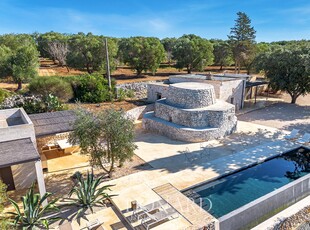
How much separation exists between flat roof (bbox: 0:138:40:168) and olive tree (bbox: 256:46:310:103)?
1065 inches

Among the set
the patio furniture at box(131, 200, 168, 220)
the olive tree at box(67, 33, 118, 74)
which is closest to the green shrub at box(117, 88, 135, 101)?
the olive tree at box(67, 33, 118, 74)

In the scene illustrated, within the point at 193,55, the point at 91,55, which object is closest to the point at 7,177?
the point at 91,55

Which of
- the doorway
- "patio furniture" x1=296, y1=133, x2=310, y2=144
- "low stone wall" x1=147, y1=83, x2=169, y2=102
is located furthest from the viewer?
"low stone wall" x1=147, y1=83, x2=169, y2=102

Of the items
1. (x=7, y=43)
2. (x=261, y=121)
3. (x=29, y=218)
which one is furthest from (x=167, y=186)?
(x=7, y=43)

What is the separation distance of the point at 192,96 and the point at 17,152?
45.1 feet

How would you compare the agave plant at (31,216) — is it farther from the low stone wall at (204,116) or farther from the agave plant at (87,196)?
the low stone wall at (204,116)

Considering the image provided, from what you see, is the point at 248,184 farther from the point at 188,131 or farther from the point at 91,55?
the point at 91,55

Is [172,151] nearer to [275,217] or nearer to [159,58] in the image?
[275,217]

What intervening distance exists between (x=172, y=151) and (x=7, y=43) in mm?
48070

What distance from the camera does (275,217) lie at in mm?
9789

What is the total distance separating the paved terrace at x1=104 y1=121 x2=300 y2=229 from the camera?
1114cm

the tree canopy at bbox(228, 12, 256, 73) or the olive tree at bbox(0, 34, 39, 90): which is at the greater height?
the tree canopy at bbox(228, 12, 256, 73)

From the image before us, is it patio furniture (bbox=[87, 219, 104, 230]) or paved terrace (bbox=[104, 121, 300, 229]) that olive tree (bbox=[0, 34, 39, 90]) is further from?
patio furniture (bbox=[87, 219, 104, 230])

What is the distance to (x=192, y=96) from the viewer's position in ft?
63.7
